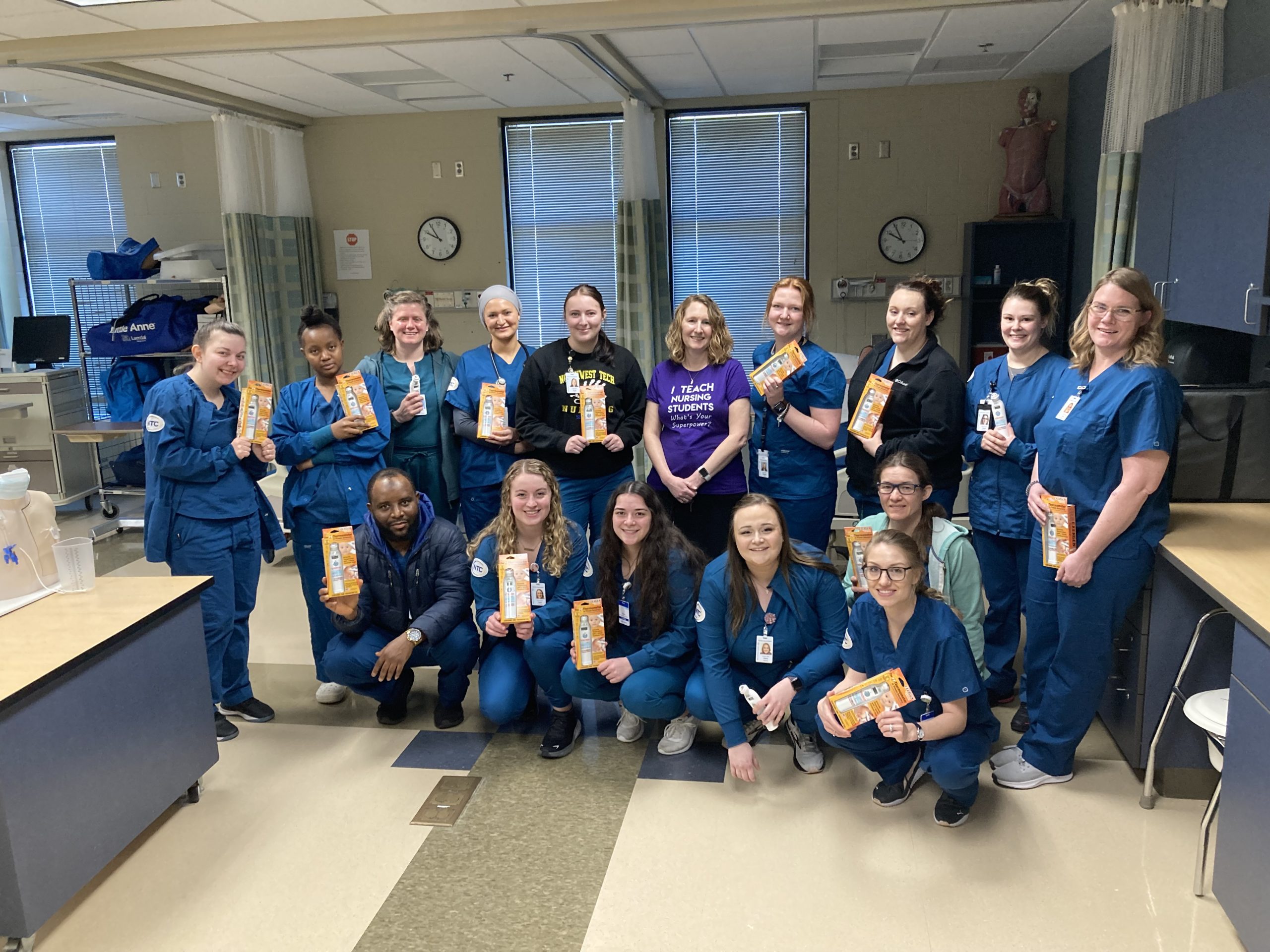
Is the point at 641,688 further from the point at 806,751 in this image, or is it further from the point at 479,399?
the point at 479,399

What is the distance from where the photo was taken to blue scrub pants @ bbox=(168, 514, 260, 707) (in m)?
3.28

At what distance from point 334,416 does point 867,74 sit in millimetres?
4295

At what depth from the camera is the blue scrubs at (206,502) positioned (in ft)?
10.5

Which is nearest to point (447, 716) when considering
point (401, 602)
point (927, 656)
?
point (401, 602)

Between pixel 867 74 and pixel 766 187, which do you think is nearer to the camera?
pixel 867 74

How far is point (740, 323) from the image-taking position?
23.9 ft

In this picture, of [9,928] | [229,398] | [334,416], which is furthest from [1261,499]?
[9,928]

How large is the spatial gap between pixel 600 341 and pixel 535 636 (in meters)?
1.16

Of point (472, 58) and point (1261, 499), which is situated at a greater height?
point (472, 58)

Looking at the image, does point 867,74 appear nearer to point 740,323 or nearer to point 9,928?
point 740,323

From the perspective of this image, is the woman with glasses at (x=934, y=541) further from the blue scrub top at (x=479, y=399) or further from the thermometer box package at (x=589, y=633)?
the blue scrub top at (x=479, y=399)

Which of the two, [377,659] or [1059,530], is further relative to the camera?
[377,659]

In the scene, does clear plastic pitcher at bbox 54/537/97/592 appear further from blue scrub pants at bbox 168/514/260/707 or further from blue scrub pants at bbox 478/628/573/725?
blue scrub pants at bbox 478/628/573/725

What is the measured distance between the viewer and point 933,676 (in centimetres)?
263
